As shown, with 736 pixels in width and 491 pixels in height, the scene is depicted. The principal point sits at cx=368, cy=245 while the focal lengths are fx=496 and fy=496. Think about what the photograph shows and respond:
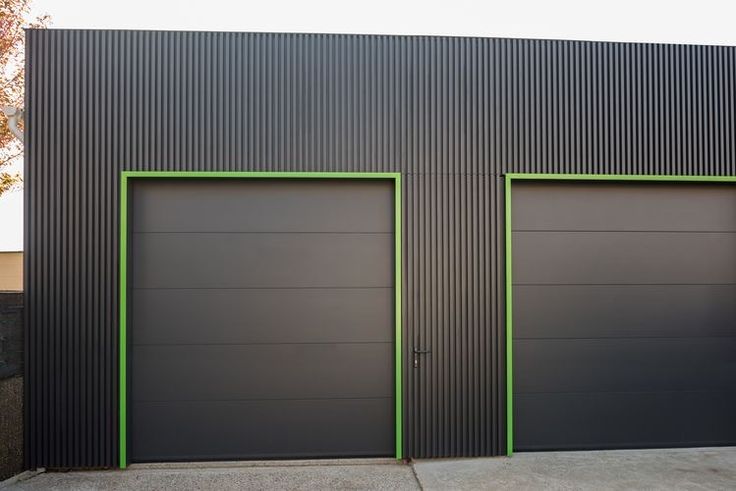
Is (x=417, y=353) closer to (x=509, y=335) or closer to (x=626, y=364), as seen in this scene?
(x=509, y=335)

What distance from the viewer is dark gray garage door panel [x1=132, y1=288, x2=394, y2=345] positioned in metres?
4.30

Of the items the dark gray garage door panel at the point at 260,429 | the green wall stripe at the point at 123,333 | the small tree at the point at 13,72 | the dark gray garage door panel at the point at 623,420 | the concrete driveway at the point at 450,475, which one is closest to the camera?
the concrete driveway at the point at 450,475

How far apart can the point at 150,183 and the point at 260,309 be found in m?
Result: 1.46

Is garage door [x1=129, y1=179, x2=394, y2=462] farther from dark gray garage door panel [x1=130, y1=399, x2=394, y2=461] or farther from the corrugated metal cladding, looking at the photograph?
the corrugated metal cladding

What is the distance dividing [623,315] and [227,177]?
378cm

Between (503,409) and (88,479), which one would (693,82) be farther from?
(88,479)

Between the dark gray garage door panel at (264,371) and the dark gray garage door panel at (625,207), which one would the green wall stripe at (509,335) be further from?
the dark gray garage door panel at (264,371)

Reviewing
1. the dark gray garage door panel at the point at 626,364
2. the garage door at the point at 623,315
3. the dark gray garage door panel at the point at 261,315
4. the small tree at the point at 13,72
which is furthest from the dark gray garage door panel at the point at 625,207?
the small tree at the point at 13,72

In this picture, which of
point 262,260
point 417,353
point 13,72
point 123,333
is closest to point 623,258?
point 417,353

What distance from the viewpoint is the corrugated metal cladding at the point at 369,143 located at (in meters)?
4.14

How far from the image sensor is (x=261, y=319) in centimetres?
435

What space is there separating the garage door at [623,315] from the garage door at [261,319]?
4.28ft

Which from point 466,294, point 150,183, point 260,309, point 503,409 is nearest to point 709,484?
point 503,409

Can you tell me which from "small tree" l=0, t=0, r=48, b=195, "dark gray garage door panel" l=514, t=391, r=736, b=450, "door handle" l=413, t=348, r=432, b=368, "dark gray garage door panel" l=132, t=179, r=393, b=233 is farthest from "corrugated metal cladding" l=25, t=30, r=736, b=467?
"small tree" l=0, t=0, r=48, b=195
